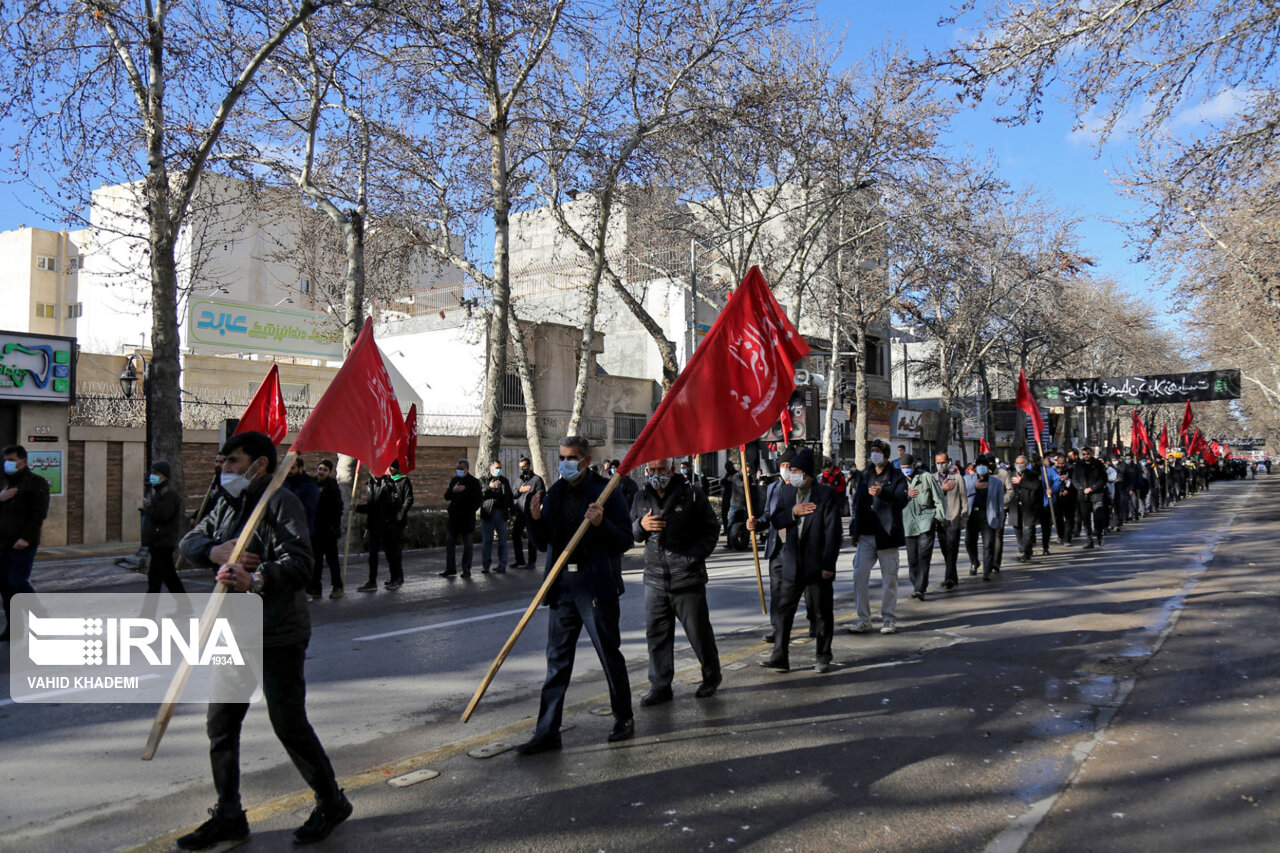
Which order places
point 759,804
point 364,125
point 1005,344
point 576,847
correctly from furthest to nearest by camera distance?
1. point 1005,344
2. point 364,125
3. point 759,804
4. point 576,847

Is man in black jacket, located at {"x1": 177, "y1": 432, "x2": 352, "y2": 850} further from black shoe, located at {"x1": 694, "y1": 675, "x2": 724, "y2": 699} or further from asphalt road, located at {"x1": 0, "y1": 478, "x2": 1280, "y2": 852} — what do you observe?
black shoe, located at {"x1": 694, "y1": 675, "x2": 724, "y2": 699}

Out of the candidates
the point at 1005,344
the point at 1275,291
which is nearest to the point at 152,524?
the point at 1275,291

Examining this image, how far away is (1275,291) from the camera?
19.6 m

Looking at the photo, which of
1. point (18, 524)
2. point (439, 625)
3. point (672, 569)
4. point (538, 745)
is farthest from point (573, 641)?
point (18, 524)

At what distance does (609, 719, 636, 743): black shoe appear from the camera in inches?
209

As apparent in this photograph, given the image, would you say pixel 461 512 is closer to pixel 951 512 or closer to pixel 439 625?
pixel 439 625

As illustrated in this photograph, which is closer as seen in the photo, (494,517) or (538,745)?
(538,745)

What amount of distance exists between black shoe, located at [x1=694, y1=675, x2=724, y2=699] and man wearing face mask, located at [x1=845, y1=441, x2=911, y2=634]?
111 inches

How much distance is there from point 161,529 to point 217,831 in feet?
19.8

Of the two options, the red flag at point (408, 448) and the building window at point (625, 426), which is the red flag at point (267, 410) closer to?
the red flag at point (408, 448)

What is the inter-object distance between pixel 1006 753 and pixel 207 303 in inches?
1221

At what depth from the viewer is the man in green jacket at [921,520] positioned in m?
10.8

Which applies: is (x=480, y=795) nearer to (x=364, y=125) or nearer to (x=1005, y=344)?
(x=364, y=125)

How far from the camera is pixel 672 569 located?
246 inches
